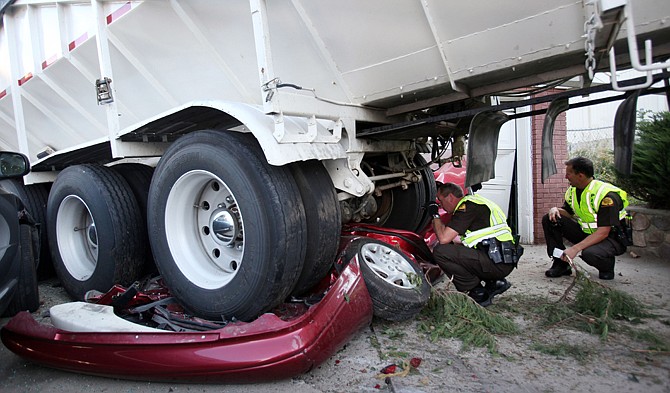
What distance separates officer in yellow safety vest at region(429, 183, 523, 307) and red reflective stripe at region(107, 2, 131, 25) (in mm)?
2930

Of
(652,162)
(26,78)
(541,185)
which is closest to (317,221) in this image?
(26,78)

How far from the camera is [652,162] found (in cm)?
514

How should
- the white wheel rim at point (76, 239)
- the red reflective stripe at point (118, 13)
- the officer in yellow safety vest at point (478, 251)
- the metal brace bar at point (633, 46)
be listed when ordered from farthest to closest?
1. the white wheel rim at point (76, 239)
2. the officer in yellow safety vest at point (478, 251)
3. the red reflective stripe at point (118, 13)
4. the metal brace bar at point (633, 46)

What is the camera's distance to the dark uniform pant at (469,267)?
11.8ft

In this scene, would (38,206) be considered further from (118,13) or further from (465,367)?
(465,367)

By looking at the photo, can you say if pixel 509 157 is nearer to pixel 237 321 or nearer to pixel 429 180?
pixel 429 180

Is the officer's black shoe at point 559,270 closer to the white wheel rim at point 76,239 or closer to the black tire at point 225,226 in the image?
the black tire at point 225,226

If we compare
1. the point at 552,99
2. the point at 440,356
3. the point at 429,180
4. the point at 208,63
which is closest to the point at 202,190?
the point at 208,63

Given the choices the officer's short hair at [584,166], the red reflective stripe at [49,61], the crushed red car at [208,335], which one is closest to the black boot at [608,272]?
the officer's short hair at [584,166]

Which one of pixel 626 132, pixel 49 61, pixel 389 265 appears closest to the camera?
pixel 626 132

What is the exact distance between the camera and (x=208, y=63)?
3.47 meters

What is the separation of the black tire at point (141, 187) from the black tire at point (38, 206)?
1404 millimetres

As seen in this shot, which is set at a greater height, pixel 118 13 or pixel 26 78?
pixel 118 13

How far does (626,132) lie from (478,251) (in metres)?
1.48
